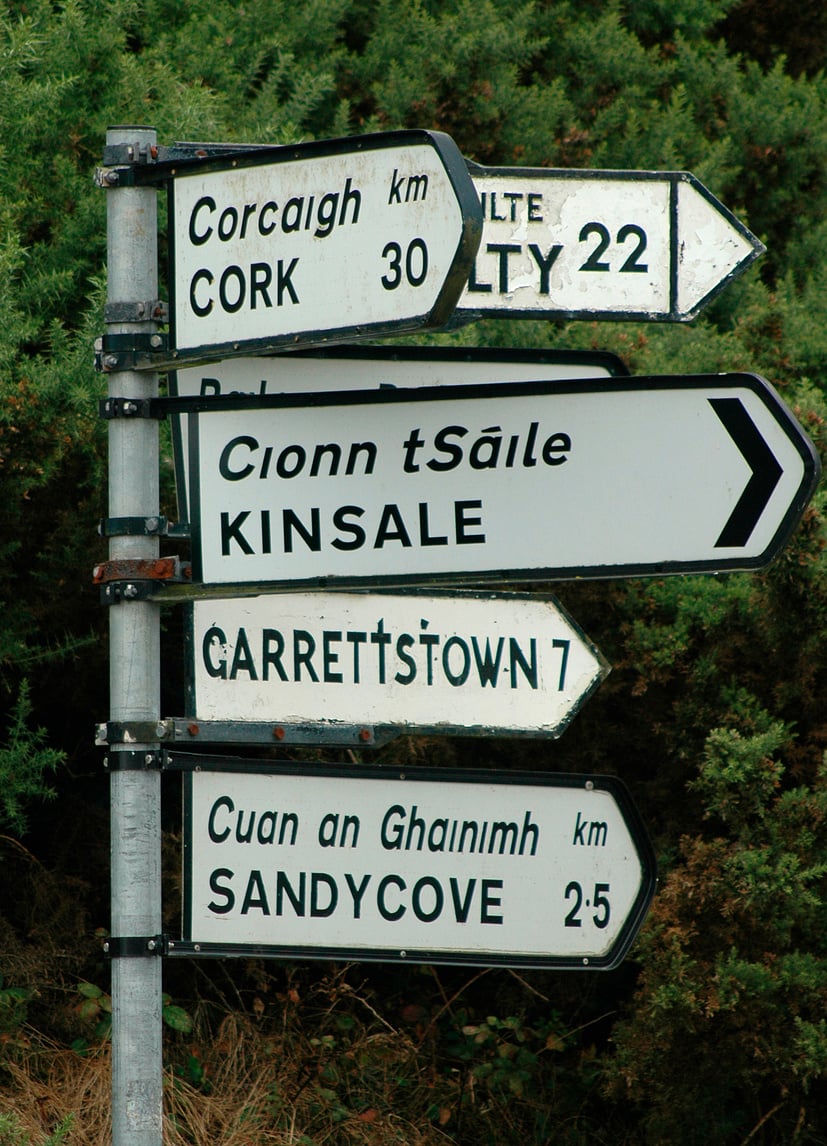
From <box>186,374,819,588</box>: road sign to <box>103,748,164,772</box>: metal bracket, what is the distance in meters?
0.31

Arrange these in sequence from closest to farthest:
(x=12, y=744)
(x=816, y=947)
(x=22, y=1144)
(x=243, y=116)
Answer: (x=22, y=1144), (x=816, y=947), (x=12, y=744), (x=243, y=116)

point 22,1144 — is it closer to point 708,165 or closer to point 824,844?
point 824,844

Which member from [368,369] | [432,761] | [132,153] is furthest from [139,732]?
[432,761]

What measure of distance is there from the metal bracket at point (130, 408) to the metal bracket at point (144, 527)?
7.0 inches

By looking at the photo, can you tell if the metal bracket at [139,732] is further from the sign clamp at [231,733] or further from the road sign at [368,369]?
the road sign at [368,369]

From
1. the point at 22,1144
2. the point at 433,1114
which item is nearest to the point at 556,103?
the point at 433,1114

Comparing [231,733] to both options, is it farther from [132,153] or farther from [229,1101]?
[229,1101]

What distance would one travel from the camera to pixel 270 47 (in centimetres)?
834

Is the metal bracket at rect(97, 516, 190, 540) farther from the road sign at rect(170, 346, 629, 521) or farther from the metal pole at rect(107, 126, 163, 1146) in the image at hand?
the road sign at rect(170, 346, 629, 521)

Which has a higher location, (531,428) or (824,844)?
(531,428)

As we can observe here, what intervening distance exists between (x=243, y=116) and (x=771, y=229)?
150 inches

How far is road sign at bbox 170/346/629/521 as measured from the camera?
103 inches

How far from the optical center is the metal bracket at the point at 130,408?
7.72 feet

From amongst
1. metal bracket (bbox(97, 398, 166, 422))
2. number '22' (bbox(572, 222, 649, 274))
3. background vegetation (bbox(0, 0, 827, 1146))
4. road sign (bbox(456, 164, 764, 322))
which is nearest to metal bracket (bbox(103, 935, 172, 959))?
metal bracket (bbox(97, 398, 166, 422))
